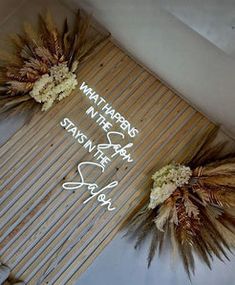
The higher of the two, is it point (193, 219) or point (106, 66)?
point (106, 66)

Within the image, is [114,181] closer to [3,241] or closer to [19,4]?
[3,241]

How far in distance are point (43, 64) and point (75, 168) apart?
678 mm

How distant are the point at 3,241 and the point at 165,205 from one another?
0.96 metres

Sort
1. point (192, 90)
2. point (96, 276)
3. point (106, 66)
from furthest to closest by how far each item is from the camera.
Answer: point (106, 66) → point (192, 90) → point (96, 276)

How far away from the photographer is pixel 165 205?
2.46 metres

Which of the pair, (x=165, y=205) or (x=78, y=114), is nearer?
(x=165, y=205)

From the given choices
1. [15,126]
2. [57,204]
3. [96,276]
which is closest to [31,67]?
[15,126]

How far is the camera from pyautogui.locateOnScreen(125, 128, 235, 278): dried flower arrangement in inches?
94.5

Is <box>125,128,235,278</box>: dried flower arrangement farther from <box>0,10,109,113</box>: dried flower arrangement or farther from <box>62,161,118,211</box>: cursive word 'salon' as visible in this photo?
<box>0,10,109,113</box>: dried flower arrangement

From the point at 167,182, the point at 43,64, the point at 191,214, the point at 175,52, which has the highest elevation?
the point at 43,64

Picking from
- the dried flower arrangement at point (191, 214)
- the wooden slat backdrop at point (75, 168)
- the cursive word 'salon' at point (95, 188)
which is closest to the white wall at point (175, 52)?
the wooden slat backdrop at point (75, 168)

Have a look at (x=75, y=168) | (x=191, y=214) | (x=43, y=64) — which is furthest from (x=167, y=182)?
(x=43, y=64)

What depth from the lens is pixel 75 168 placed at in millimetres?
2568

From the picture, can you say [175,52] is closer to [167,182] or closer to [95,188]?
[167,182]
